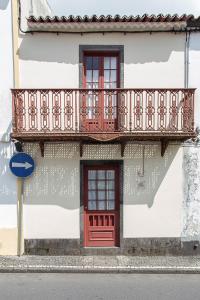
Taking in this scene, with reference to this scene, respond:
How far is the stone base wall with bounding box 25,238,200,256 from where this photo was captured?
8938mm

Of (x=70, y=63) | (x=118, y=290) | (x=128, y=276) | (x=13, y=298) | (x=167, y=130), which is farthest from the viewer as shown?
(x=70, y=63)

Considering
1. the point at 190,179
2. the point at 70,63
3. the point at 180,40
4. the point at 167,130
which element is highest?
the point at 180,40

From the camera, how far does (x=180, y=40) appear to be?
347 inches

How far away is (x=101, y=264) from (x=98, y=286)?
1.18m

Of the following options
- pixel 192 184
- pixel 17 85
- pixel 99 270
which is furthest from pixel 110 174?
pixel 17 85

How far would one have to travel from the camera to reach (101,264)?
8156 millimetres

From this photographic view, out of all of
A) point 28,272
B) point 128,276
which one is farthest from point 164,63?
point 28,272

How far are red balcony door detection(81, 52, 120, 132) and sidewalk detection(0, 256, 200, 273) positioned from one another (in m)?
3.54

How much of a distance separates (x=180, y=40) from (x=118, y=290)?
6.78 m

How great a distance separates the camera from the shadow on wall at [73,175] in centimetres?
883

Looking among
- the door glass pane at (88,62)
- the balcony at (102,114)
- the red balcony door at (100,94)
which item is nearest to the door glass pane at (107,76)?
the red balcony door at (100,94)

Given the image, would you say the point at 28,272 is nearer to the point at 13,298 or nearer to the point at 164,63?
the point at 13,298

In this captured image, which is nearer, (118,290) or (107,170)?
(118,290)

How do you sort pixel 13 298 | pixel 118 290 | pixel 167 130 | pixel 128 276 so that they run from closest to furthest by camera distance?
pixel 13 298 → pixel 118 290 → pixel 128 276 → pixel 167 130
